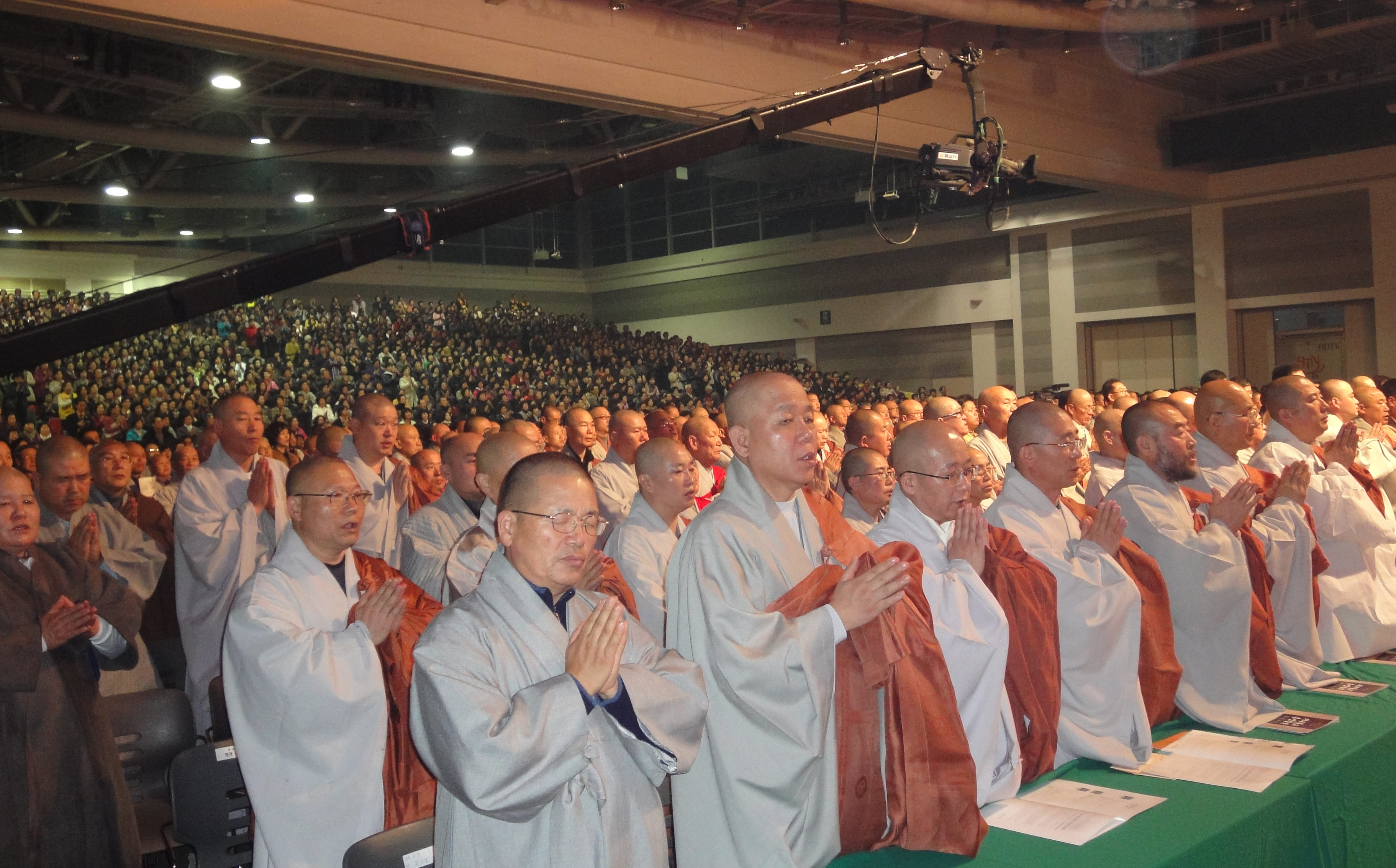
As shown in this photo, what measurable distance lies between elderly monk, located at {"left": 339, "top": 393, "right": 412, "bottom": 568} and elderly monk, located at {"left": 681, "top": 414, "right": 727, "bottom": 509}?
1922 mm

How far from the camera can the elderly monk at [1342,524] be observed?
5.27 meters

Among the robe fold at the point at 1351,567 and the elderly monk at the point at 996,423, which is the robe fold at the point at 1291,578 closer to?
the robe fold at the point at 1351,567

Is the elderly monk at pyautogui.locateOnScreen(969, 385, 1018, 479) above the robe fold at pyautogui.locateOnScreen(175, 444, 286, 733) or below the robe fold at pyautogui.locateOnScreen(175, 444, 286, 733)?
above

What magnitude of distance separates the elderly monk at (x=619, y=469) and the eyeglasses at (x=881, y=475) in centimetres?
187

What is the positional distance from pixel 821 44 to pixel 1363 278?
31.7 ft

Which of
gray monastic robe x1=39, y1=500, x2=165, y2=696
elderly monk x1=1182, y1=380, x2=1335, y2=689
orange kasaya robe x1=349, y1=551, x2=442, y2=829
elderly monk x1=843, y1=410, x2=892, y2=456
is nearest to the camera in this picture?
orange kasaya robe x1=349, y1=551, x2=442, y2=829

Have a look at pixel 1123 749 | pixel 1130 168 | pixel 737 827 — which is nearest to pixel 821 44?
pixel 1130 168

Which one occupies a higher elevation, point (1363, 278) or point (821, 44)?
point (821, 44)

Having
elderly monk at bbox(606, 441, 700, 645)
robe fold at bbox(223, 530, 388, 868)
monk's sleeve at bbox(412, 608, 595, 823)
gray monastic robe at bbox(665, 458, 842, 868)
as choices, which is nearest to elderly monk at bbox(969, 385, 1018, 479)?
elderly monk at bbox(606, 441, 700, 645)

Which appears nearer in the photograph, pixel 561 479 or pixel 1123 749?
pixel 561 479

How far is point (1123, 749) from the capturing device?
12.1ft

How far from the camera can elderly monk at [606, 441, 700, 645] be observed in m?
4.93

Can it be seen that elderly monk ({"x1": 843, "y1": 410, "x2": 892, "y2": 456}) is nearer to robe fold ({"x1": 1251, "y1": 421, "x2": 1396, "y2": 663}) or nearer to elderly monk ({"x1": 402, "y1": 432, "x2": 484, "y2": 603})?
robe fold ({"x1": 1251, "y1": 421, "x2": 1396, "y2": 663})

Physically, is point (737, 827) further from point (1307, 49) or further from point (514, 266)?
point (514, 266)
